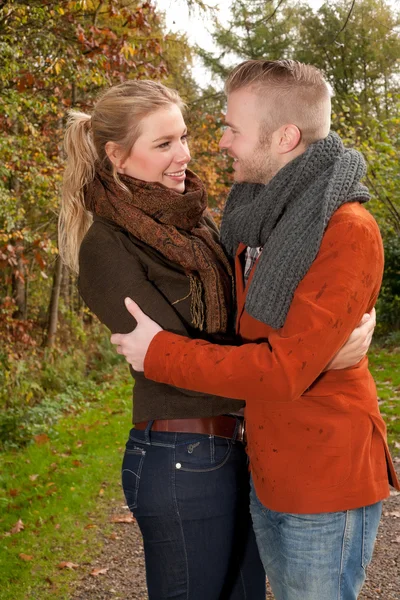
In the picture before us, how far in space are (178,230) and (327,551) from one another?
1.17m

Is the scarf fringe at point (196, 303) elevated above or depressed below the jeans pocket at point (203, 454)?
above

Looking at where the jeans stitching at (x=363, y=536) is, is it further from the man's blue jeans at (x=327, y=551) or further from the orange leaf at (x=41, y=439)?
the orange leaf at (x=41, y=439)

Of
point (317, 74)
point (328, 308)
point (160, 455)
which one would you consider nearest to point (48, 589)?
point (160, 455)

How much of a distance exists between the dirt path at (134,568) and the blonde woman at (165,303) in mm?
2073

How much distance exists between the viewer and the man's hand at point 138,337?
6.49ft

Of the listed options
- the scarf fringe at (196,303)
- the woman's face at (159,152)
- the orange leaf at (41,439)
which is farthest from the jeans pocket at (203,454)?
the orange leaf at (41,439)

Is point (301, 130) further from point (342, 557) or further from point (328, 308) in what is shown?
point (342, 557)

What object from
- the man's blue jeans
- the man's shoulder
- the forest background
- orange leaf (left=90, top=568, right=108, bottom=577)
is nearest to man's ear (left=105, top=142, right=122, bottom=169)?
the man's shoulder

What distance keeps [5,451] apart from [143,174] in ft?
17.7

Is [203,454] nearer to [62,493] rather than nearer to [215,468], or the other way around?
[215,468]

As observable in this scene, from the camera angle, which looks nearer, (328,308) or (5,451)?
(328,308)

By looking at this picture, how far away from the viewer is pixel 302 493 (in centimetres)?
184

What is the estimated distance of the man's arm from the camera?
1.67 m

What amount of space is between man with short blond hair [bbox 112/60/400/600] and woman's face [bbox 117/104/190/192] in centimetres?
27
